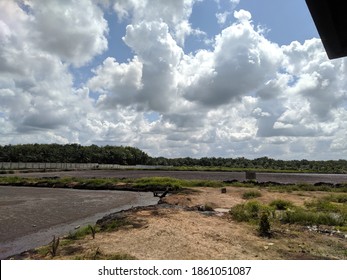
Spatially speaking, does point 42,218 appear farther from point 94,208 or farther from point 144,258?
point 144,258

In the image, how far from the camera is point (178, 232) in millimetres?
12062

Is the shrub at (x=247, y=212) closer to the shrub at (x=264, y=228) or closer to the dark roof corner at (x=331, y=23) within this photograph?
the shrub at (x=264, y=228)

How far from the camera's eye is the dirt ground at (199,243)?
9.36 m

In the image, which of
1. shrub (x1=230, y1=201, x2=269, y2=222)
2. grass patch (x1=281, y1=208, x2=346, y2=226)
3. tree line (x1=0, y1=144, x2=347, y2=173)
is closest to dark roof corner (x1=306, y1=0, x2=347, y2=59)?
shrub (x1=230, y1=201, x2=269, y2=222)

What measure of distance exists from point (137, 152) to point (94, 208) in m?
149

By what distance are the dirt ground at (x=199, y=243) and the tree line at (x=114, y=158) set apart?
123086 mm

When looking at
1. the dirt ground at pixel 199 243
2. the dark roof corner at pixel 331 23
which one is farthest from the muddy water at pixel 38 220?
the dark roof corner at pixel 331 23

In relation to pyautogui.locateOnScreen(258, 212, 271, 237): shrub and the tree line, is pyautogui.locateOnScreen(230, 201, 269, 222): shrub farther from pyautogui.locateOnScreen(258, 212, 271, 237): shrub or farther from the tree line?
the tree line

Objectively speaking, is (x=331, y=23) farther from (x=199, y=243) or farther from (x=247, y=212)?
(x=247, y=212)

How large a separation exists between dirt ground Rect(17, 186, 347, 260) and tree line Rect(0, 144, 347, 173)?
123 meters

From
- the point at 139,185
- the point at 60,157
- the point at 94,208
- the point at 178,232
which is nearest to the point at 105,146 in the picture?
the point at 60,157

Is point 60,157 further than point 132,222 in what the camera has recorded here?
Yes

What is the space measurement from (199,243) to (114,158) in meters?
145

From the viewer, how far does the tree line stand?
427 ft
